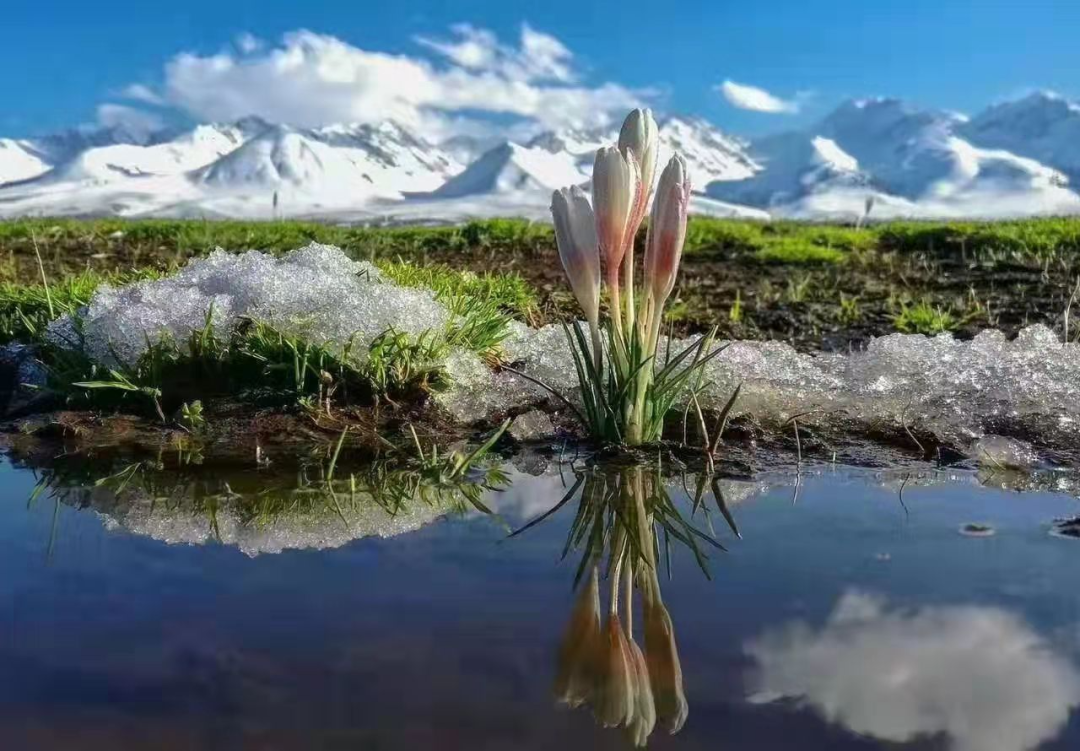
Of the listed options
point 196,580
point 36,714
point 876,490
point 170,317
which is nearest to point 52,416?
point 170,317

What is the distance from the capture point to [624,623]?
1.53m

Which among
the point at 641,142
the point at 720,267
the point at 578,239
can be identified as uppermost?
the point at 641,142

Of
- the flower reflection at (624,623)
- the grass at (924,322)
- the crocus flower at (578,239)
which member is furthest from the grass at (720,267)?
the flower reflection at (624,623)

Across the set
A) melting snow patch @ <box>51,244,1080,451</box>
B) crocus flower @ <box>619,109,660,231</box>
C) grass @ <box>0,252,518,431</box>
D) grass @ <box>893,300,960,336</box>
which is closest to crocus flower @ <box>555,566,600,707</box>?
crocus flower @ <box>619,109,660,231</box>

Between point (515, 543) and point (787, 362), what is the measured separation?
188 cm

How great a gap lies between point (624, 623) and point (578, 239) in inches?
49.8

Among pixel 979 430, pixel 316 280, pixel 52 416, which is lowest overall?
pixel 52 416

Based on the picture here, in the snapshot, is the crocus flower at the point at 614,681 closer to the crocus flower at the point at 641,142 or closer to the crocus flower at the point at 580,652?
the crocus flower at the point at 580,652

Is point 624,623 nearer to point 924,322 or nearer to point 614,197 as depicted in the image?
point 614,197

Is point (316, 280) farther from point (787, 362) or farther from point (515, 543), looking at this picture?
point (515, 543)

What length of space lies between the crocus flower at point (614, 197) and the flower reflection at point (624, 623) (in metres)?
0.63

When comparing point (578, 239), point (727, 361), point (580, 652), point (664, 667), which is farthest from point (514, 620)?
point (727, 361)

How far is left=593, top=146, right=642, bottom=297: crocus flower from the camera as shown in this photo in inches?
97.6

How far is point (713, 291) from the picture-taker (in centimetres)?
707
